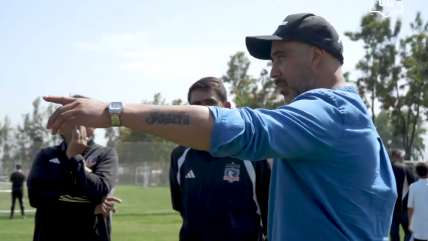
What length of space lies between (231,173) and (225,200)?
0.73 ft

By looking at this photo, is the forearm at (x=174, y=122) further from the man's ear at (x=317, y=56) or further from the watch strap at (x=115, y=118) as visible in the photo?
the man's ear at (x=317, y=56)

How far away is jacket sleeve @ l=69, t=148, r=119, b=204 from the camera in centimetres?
543

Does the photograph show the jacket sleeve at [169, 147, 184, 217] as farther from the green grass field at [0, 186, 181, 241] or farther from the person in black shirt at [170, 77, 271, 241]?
the green grass field at [0, 186, 181, 241]

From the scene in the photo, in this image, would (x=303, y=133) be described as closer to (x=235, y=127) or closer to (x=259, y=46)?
(x=235, y=127)

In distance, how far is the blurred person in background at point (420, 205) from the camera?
1102cm

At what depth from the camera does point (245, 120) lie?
2295mm

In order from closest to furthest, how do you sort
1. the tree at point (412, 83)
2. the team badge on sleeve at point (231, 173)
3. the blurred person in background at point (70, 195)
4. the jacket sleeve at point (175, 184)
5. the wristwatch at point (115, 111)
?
the wristwatch at point (115, 111), the team badge on sleeve at point (231, 173), the jacket sleeve at point (175, 184), the blurred person in background at point (70, 195), the tree at point (412, 83)

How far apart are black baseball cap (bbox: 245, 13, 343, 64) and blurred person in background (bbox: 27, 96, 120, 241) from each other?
9.54 ft

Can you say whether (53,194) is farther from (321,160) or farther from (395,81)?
(395,81)

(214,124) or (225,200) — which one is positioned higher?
(214,124)

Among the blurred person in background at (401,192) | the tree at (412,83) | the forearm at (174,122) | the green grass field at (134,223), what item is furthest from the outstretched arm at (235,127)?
the tree at (412,83)

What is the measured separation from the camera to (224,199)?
15.3 feet

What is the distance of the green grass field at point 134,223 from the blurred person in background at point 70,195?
11158mm

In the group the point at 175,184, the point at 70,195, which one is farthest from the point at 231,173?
the point at 70,195
